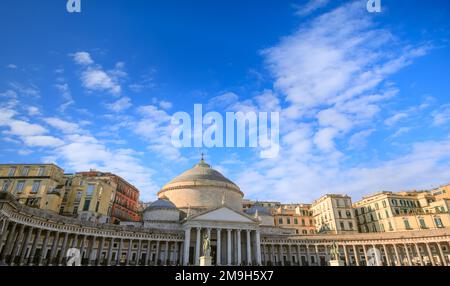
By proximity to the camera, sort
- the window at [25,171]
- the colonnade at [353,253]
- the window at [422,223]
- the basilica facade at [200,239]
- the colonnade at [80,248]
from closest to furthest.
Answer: the colonnade at [80,248], the basilica facade at [200,239], the window at [25,171], the colonnade at [353,253], the window at [422,223]

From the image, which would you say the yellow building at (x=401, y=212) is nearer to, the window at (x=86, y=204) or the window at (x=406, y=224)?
the window at (x=406, y=224)

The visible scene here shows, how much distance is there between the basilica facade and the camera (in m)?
37.6

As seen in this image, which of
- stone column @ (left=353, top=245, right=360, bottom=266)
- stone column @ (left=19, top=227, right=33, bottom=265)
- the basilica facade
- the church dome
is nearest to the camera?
stone column @ (left=19, top=227, right=33, bottom=265)

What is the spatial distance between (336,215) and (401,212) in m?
13.6

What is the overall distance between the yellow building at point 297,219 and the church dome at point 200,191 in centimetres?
1424

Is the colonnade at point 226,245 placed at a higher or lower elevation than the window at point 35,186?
lower

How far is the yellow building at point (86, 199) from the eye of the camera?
153 ft

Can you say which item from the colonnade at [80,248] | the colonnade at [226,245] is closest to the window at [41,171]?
the colonnade at [80,248]

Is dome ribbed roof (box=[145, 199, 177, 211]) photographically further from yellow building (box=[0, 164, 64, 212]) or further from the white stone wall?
yellow building (box=[0, 164, 64, 212])

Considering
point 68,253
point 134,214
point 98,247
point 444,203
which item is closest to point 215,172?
point 134,214

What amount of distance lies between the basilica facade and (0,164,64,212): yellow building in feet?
23.2
